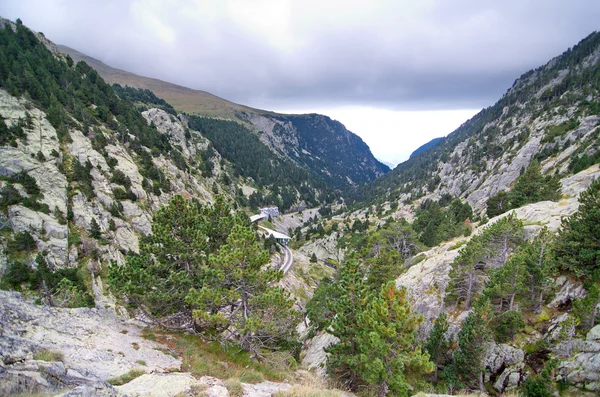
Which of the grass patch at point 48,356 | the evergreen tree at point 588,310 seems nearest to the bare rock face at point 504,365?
the evergreen tree at point 588,310

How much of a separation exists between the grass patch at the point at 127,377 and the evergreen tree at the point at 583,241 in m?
25.7

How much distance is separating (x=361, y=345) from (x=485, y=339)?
9.01 m

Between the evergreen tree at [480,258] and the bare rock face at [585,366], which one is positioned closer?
the bare rock face at [585,366]

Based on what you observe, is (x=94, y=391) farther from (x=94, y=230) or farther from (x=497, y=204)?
(x=497, y=204)

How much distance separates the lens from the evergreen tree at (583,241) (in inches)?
709

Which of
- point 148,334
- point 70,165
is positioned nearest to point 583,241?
point 148,334

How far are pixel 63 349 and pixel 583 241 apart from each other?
30127 millimetres

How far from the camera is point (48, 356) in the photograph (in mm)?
10547

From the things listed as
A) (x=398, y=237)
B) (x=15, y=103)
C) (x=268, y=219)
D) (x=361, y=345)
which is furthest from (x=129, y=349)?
(x=268, y=219)

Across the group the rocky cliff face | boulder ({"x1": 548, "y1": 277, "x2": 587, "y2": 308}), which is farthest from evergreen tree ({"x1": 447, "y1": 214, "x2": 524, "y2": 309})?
the rocky cliff face

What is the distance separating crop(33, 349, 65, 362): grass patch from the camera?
34.0 ft

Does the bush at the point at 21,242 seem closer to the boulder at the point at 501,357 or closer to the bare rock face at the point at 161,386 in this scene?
the bare rock face at the point at 161,386

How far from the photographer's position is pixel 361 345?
14.7m

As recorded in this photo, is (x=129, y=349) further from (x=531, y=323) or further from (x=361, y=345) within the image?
(x=531, y=323)
